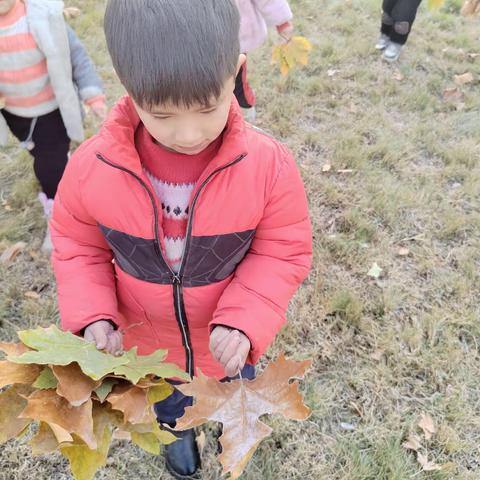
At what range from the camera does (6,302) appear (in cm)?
227

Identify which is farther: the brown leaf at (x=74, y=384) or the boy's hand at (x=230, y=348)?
the boy's hand at (x=230, y=348)

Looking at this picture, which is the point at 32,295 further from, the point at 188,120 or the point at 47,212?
Result: the point at 188,120

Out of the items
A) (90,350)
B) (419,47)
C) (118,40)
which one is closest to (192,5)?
(118,40)

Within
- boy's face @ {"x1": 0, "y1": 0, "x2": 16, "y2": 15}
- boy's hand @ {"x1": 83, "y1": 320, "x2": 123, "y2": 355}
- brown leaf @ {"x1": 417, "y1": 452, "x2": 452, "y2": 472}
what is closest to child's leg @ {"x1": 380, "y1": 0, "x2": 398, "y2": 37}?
boy's face @ {"x1": 0, "y1": 0, "x2": 16, "y2": 15}

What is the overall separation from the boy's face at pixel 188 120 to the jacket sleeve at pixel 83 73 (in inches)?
55.3

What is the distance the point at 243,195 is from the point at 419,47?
341cm

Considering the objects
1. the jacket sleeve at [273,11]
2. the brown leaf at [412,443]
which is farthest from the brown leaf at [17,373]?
the jacket sleeve at [273,11]

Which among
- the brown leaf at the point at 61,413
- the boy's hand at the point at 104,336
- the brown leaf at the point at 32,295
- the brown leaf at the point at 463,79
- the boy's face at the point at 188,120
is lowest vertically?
the brown leaf at the point at 32,295

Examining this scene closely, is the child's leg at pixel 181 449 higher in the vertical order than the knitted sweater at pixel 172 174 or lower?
lower

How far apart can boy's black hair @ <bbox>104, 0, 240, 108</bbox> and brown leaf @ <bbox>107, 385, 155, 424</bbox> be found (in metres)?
0.54

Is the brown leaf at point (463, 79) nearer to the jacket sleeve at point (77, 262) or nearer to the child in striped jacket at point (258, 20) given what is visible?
the child in striped jacket at point (258, 20)

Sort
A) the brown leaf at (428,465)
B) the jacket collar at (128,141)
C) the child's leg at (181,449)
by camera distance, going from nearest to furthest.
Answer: the jacket collar at (128,141) → the child's leg at (181,449) → the brown leaf at (428,465)

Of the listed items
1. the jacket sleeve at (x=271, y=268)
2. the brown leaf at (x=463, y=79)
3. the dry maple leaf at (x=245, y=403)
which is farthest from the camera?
the brown leaf at (x=463, y=79)

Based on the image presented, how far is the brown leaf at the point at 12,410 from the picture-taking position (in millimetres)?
944
